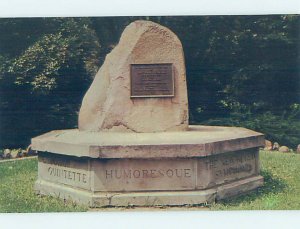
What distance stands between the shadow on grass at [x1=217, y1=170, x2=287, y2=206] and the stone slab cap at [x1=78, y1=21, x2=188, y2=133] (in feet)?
4.50

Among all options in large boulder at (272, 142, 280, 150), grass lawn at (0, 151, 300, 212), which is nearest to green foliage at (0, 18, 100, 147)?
grass lawn at (0, 151, 300, 212)

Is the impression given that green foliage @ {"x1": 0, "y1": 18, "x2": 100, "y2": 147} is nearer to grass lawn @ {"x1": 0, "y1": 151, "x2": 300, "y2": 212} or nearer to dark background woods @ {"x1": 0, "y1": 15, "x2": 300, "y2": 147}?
dark background woods @ {"x1": 0, "y1": 15, "x2": 300, "y2": 147}

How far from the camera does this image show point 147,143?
560cm

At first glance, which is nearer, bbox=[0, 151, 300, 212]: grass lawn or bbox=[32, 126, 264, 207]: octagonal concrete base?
bbox=[32, 126, 264, 207]: octagonal concrete base

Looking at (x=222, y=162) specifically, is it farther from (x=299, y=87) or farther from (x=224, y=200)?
(x=299, y=87)

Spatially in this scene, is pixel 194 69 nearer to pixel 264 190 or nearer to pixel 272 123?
pixel 272 123

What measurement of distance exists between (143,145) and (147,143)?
3.4 inches

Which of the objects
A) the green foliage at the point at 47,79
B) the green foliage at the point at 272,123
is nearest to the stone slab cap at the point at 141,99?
the green foliage at the point at 47,79

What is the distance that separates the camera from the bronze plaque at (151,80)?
667 centimetres

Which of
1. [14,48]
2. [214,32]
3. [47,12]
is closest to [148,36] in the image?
[214,32]

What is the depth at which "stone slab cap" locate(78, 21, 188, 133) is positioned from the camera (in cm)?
662

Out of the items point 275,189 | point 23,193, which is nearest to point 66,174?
point 23,193

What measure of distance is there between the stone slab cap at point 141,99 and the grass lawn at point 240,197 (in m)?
1.30

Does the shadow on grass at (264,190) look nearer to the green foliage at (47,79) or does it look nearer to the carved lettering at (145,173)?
the carved lettering at (145,173)
